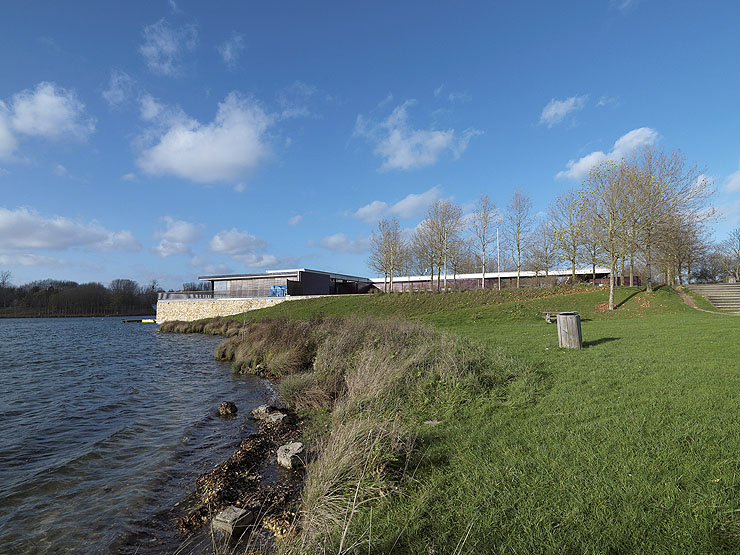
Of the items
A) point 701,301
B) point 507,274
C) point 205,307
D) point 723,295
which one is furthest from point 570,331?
point 507,274

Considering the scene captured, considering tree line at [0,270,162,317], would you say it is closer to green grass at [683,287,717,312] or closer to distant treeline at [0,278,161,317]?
distant treeline at [0,278,161,317]

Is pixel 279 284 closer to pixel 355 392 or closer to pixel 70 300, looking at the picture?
pixel 355 392

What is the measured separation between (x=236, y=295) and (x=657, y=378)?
45991 millimetres

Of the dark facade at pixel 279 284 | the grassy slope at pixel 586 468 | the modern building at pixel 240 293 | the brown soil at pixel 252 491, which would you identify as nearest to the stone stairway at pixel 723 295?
the grassy slope at pixel 586 468

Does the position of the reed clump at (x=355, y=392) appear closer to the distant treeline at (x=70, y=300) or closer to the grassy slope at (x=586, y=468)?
the grassy slope at (x=586, y=468)

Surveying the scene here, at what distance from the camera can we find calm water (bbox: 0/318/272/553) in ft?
14.4

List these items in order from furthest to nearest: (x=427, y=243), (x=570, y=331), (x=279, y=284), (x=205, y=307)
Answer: (x=279, y=284)
(x=205, y=307)
(x=427, y=243)
(x=570, y=331)

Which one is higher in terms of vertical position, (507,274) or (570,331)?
(507,274)

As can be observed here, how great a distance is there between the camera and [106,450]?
6828mm

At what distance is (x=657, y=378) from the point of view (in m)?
6.32

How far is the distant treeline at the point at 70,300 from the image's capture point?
282ft

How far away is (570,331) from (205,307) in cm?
4466

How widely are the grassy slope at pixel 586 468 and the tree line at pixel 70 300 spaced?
10892 cm

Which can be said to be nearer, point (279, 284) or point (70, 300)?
point (279, 284)
